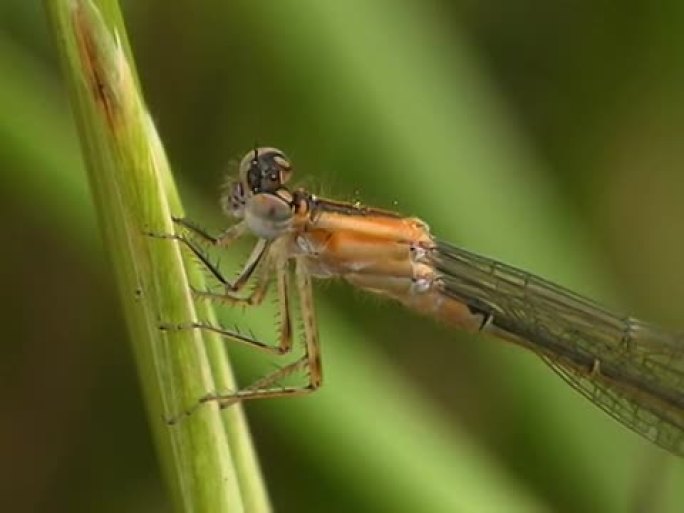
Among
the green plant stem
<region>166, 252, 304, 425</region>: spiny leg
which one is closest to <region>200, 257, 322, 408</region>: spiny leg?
<region>166, 252, 304, 425</region>: spiny leg

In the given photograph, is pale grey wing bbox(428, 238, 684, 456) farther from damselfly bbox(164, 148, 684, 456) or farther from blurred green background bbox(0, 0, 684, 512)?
blurred green background bbox(0, 0, 684, 512)

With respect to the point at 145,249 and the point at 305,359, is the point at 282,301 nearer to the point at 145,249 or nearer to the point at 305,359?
the point at 305,359

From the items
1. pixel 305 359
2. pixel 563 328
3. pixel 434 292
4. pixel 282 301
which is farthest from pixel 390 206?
pixel 305 359

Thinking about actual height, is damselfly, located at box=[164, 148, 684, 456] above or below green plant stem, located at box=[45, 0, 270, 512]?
above

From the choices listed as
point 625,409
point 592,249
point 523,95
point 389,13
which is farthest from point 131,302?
point 523,95

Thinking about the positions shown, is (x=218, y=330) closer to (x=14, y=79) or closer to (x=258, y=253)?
(x=258, y=253)

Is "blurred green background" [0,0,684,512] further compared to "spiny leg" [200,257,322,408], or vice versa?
"blurred green background" [0,0,684,512]

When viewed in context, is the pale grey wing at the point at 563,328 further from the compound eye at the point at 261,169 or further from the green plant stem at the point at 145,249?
the green plant stem at the point at 145,249
